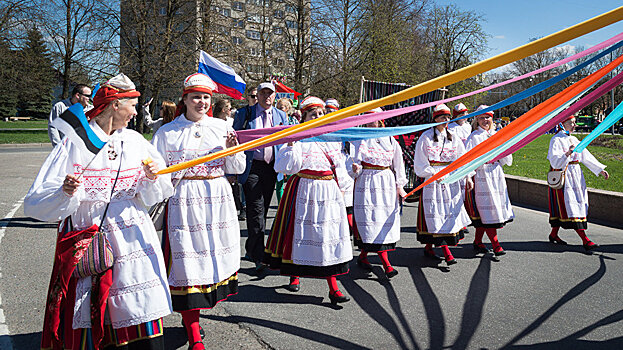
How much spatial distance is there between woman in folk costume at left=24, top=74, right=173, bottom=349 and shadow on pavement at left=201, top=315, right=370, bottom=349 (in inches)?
56.1

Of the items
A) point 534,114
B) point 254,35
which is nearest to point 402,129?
point 534,114

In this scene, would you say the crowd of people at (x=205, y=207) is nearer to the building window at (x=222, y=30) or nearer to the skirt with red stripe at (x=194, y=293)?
the skirt with red stripe at (x=194, y=293)

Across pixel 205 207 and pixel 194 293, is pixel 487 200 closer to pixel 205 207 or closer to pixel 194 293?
pixel 205 207

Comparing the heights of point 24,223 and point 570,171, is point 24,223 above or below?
below

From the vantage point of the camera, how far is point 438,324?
167 inches

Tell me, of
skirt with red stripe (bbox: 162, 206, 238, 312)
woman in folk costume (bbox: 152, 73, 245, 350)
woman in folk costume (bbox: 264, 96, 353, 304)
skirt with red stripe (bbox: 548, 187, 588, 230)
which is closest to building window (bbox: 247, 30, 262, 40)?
skirt with red stripe (bbox: 548, 187, 588, 230)

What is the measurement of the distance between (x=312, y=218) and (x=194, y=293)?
151 cm

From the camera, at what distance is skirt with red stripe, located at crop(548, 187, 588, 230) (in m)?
6.77

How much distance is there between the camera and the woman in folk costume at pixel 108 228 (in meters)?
2.64

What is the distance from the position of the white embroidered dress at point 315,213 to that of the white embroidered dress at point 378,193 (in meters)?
0.85

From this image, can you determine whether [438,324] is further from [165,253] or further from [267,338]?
[165,253]

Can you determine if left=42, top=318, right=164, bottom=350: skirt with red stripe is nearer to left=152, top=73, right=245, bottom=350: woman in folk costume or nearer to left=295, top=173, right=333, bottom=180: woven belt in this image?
left=152, top=73, right=245, bottom=350: woman in folk costume

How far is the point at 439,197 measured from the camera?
6156 millimetres

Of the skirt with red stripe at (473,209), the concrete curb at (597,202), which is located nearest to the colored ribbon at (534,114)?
the skirt with red stripe at (473,209)
